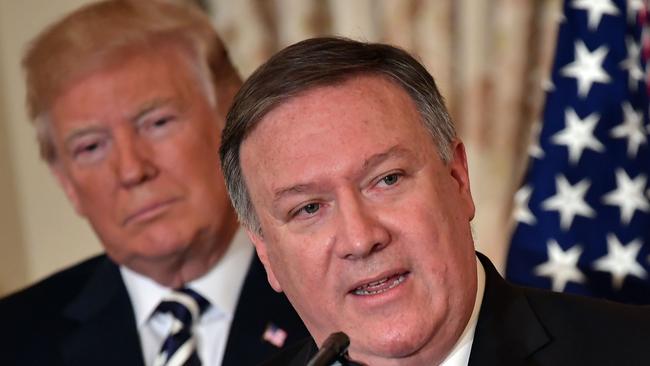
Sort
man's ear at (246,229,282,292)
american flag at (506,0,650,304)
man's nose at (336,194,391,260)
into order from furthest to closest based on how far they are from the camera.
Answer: american flag at (506,0,650,304)
man's ear at (246,229,282,292)
man's nose at (336,194,391,260)

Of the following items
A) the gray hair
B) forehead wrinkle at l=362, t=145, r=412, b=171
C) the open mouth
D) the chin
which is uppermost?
the gray hair

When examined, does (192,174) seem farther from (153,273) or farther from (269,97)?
(269,97)

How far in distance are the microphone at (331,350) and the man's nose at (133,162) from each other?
60.1 inches

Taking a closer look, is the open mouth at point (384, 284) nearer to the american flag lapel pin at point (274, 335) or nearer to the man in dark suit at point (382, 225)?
the man in dark suit at point (382, 225)

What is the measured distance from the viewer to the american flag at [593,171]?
3.79m

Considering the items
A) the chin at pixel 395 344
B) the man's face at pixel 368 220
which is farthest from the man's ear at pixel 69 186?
the chin at pixel 395 344

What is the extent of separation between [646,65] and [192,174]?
1.36 m

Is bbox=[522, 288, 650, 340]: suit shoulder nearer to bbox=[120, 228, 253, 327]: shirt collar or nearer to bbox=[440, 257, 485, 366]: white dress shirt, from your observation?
bbox=[440, 257, 485, 366]: white dress shirt

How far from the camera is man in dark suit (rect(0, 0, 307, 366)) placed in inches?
142

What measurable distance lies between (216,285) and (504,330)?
1338mm

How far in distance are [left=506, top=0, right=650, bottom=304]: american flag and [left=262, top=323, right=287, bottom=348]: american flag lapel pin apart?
0.74m

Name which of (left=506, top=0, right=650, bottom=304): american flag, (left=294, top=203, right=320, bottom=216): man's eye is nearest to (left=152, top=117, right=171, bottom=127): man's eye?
(left=506, top=0, right=650, bottom=304): american flag

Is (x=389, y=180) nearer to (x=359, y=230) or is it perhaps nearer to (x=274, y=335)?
(x=359, y=230)

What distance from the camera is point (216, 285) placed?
3.65 metres
